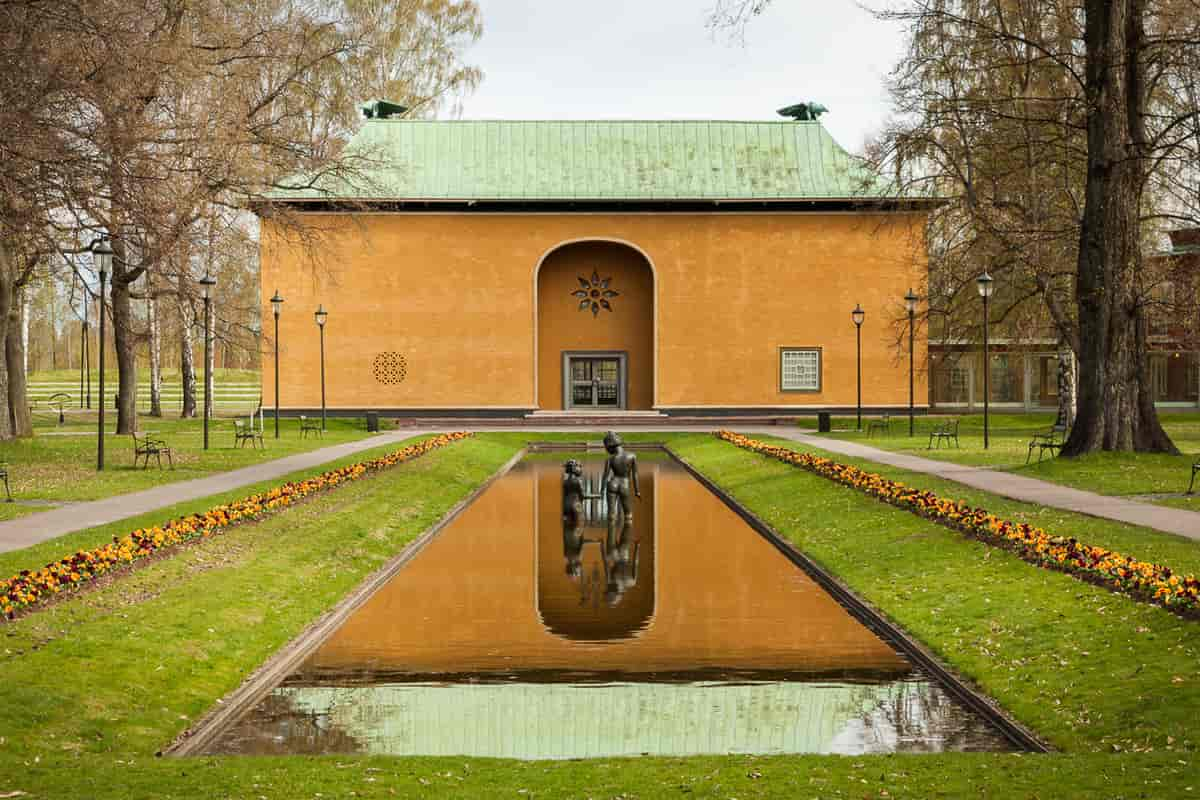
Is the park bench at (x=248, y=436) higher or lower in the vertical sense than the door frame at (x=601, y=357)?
lower

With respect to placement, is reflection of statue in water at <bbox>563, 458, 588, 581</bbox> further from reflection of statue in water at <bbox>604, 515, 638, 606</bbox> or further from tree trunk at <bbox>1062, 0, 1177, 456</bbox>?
tree trunk at <bbox>1062, 0, 1177, 456</bbox>

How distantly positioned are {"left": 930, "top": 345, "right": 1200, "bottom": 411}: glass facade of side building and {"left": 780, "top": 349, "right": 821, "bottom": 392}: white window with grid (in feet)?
39.9

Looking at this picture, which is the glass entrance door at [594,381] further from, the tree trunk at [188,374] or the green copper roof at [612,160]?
the tree trunk at [188,374]

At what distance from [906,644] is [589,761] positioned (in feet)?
13.8

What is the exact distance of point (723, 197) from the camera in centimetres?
4703

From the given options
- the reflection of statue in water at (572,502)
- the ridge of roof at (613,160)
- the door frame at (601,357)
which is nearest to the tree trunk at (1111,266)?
the reflection of statue in water at (572,502)

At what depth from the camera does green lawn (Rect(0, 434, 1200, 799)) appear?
6887 millimetres

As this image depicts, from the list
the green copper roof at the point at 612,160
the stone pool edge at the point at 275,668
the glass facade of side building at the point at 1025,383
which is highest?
the green copper roof at the point at 612,160

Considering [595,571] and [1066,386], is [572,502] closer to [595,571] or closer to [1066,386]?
[595,571]

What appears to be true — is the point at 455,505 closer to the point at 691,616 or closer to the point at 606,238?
the point at 691,616

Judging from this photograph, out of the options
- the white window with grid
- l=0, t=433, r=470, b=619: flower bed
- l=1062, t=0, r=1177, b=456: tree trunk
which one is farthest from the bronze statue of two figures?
the white window with grid

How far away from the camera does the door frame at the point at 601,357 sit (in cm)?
4866

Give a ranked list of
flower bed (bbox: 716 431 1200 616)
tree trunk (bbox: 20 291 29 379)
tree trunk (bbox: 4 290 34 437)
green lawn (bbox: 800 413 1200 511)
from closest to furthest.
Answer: flower bed (bbox: 716 431 1200 616)
green lawn (bbox: 800 413 1200 511)
tree trunk (bbox: 4 290 34 437)
tree trunk (bbox: 20 291 29 379)

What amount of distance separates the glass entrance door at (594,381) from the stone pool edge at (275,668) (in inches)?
1284
